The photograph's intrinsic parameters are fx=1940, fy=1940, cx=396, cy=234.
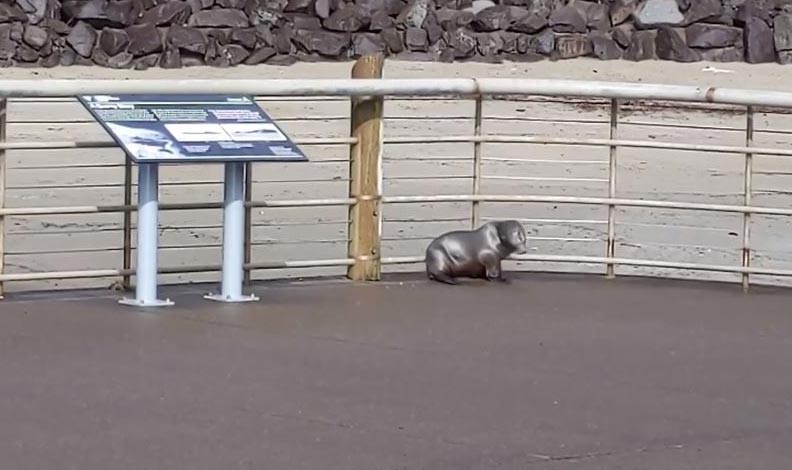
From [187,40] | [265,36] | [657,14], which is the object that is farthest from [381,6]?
[657,14]

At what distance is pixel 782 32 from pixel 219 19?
27.6 feet

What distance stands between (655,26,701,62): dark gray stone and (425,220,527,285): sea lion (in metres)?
18.3

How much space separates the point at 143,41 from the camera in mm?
27016

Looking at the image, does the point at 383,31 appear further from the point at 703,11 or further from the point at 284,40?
the point at 703,11

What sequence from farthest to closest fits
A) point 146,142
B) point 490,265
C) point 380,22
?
1. point 380,22
2. point 490,265
3. point 146,142

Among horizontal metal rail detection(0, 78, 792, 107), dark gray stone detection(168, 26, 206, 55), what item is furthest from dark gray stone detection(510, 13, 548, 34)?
horizontal metal rail detection(0, 78, 792, 107)

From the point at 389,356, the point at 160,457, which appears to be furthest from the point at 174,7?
the point at 160,457

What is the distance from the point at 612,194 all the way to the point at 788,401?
307cm

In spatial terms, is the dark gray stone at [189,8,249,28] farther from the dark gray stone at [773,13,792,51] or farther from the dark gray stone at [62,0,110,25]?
the dark gray stone at [773,13,792,51]

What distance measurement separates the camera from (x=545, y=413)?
7.44 metres

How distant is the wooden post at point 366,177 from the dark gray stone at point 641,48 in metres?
18.4

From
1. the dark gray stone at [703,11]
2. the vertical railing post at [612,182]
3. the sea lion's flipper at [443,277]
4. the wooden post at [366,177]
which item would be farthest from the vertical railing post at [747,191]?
the dark gray stone at [703,11]

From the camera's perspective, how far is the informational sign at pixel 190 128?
9.16 metres

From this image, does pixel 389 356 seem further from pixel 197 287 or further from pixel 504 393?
pixel 197 287
